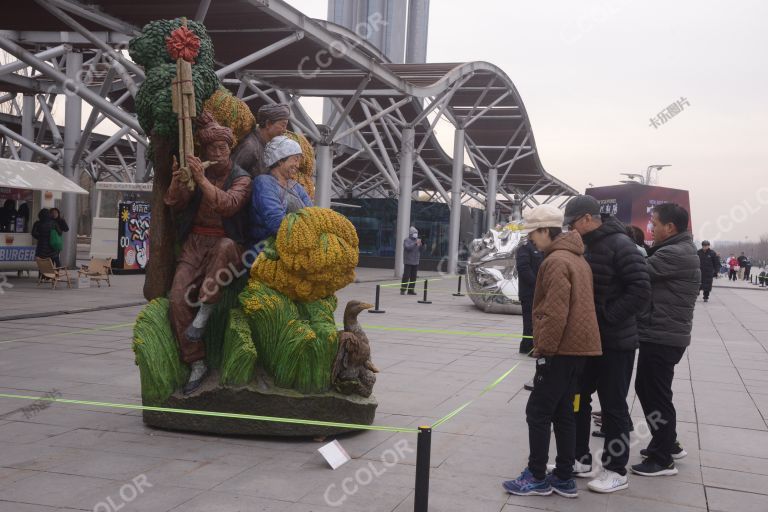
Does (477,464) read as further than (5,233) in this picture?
No

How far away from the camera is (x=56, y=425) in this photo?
5.89 meters

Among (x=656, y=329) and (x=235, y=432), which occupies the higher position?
(x=656, y=329)

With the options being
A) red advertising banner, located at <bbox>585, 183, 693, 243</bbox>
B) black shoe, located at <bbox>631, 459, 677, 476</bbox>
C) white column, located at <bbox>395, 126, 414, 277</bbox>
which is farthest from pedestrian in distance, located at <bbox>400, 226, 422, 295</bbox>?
black shoe, located at <bbox>631, 459, 677, 476</bbox>

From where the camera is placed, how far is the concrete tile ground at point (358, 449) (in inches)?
177

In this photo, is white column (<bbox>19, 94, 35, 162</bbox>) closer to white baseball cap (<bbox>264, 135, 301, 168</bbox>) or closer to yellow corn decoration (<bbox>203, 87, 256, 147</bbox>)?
yellow corn decoration (<bbox>203, 87, 256, 147</bbox>)

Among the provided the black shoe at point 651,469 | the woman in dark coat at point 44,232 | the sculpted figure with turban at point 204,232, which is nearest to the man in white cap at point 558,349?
the black shoe at point 651,469

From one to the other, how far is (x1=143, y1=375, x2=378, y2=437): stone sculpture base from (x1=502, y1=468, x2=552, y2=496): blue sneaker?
149cm

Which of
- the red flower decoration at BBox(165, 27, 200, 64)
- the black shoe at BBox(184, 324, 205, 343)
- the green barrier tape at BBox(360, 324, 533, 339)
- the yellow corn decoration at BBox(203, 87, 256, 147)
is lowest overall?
the green barrier tape at BBox(360, 324, 533, 339)

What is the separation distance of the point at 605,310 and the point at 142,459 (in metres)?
3.22

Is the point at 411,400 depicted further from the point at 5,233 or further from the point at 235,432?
the point at 5,233

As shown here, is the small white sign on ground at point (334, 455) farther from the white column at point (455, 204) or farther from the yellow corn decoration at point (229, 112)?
the white column at point (455, 204)

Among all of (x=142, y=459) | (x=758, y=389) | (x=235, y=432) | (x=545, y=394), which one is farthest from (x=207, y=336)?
(x=758, y=389)

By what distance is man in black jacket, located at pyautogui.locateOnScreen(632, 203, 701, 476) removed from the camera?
5.27 m

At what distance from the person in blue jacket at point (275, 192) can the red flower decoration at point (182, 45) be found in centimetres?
92
